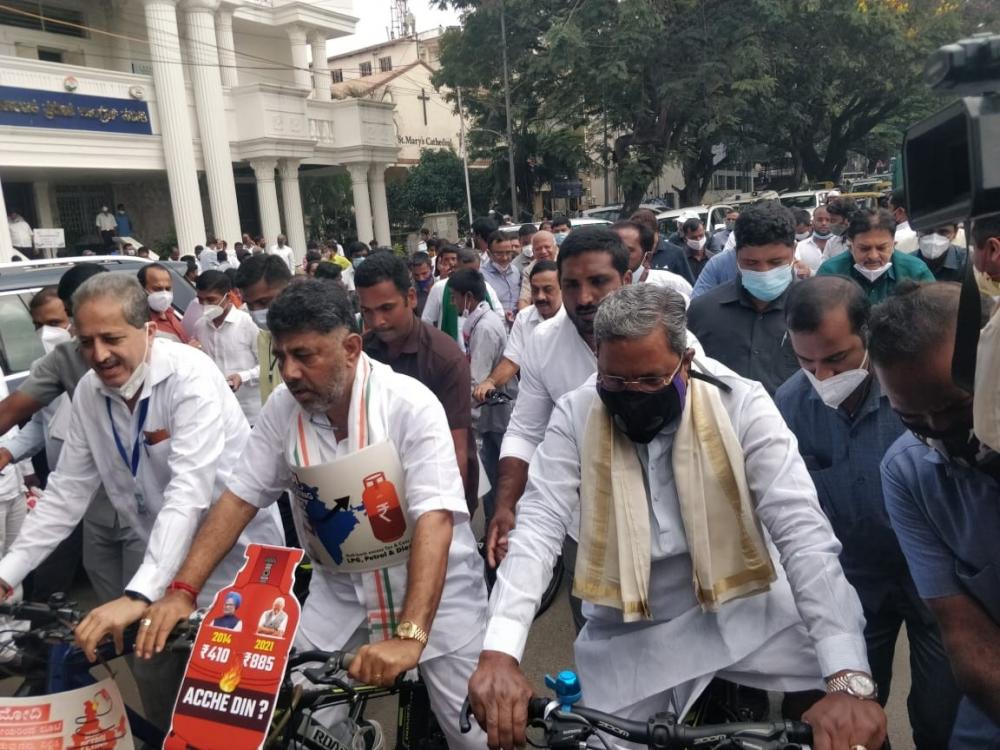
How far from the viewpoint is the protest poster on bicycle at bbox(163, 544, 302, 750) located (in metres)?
1.94

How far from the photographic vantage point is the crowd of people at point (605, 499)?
1804 millimetres

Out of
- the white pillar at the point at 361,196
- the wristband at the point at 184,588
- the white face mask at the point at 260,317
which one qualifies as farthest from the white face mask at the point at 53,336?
the white pillar at the point at 361,196

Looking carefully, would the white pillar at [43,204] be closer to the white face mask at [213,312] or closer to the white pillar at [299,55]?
the white pillar at [299,55]

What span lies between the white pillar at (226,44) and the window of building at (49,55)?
3.82m

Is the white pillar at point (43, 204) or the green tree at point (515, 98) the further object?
the green tree at point (515, 98)

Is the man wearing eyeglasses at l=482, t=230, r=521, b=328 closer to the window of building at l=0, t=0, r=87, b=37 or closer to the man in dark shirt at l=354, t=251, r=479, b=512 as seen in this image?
the man in dark shirt at l=354, t=251, r=479, b=512

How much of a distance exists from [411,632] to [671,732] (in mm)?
682

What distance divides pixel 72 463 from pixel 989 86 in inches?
114

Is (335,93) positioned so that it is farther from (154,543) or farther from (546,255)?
(154,543)

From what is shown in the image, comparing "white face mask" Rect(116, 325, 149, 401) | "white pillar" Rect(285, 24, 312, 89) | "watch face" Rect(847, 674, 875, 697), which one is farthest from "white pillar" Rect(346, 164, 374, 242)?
"watch face" Rect(847, 674, 875, 697)

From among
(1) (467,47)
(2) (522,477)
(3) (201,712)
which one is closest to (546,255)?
(2) (522,477)

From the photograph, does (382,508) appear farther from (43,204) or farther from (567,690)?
(43,204)

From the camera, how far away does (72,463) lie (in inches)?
114

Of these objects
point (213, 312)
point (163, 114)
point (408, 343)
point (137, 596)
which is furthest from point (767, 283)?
point (163, 114)
